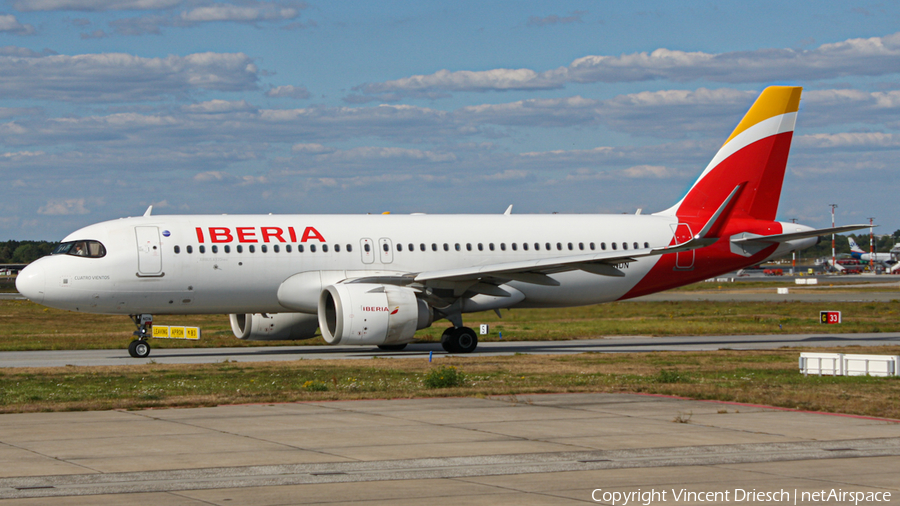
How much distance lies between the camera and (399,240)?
2942 centimetres

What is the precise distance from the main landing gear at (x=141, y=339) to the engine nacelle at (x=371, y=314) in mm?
4933

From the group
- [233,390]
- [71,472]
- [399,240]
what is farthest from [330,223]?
[71,472]

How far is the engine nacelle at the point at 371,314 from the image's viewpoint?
26.1 m

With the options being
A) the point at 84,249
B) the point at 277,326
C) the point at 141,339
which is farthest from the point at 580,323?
the point at 84,249

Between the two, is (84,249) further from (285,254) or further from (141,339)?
(285,254)

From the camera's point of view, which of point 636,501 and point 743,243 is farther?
point 743,243

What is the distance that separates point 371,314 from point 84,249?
26.5 feet

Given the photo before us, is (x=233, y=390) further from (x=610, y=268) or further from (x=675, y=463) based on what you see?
(x=610, y=268)

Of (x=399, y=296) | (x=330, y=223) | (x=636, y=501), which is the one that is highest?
(x=330, y=223)

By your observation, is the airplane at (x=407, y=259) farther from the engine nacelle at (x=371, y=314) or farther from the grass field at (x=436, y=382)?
the grass field at (x=436, y=382)

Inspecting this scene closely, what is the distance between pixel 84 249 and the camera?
88.6 feet

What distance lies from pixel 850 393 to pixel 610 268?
1155cm

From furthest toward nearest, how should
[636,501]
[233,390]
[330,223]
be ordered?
1. [330,223]
2. [233,390]
3. [636,501]

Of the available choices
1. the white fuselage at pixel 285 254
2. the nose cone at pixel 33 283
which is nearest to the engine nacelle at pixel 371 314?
the white fuselage at pixel 285 254
